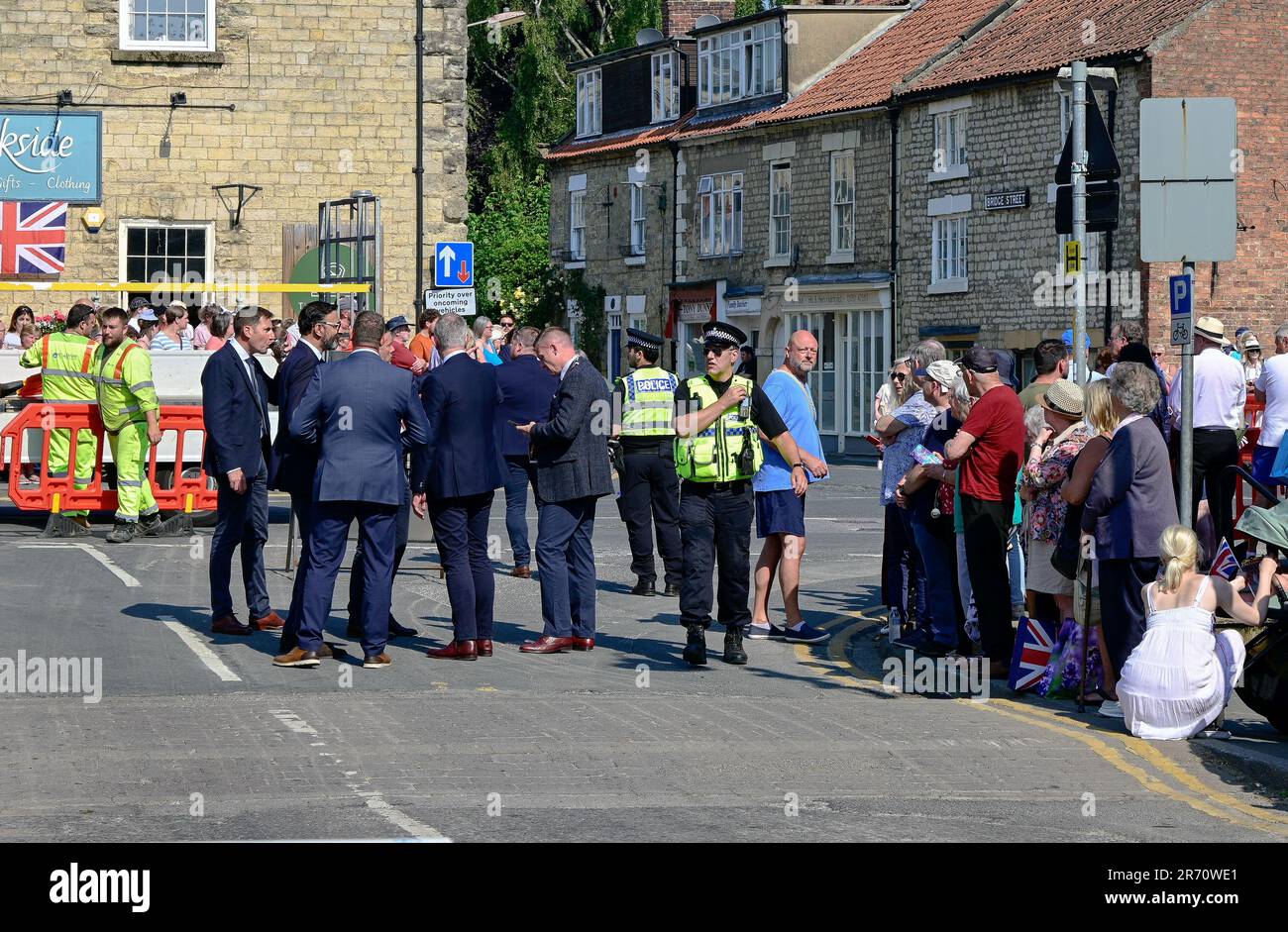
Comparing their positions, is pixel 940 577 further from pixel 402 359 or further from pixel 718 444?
pixel 402 359

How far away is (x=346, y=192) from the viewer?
103 ft

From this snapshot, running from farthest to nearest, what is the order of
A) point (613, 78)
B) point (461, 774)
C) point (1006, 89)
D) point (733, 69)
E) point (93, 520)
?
point (613, 78) → point (733, 69) → point (1006, 89) → point (93, 520) → point (461, 774)

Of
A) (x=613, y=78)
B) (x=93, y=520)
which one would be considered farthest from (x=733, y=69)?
(x=93, y=520)

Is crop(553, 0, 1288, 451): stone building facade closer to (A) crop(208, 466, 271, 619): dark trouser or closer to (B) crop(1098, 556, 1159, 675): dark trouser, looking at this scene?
(A) crop(208, 466, 271, 619): dark trouser

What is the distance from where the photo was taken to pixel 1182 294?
1153 centimetres

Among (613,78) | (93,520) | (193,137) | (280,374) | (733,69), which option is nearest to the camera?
(280,374)

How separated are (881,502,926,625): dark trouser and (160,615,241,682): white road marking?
4.57 m

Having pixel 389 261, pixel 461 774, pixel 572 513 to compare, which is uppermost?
pixel 389 261

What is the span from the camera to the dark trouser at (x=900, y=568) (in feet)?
44.3

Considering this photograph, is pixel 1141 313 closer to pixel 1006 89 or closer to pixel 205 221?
pixel 1006 89

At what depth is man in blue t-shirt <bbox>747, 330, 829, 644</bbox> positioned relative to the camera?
13539 millimetres

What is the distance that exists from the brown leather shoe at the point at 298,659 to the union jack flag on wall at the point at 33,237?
19639 millimetres

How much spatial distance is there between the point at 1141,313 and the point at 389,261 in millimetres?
12793

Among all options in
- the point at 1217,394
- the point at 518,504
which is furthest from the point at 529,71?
the point at 1217,394
